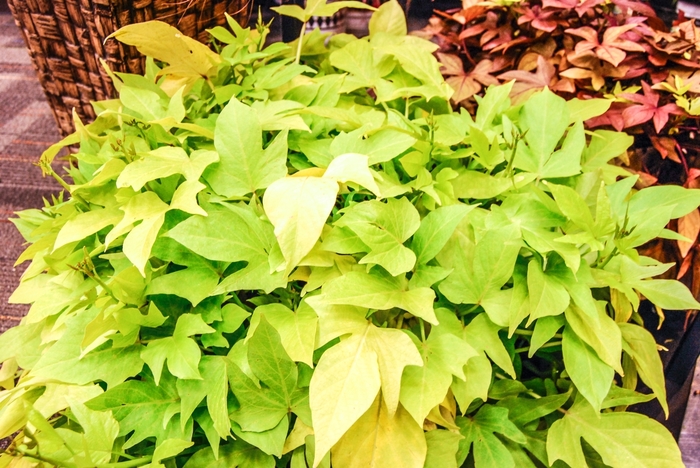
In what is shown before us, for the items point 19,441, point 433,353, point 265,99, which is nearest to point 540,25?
point 265,99

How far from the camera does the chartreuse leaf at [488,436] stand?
57 cm

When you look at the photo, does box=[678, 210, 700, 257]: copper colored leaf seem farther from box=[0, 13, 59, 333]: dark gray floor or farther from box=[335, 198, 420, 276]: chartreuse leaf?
box=[0, 13, 59, 333]: dark gray floor

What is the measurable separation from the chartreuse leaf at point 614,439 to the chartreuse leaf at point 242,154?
1.55ft

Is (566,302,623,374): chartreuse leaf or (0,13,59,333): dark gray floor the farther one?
(0,13,59,333): dark gray floor

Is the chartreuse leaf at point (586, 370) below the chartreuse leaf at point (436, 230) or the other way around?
below

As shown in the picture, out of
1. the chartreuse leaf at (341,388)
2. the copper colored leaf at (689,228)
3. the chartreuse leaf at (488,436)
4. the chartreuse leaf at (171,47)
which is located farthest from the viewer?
the copper colored leaf at (689,228)

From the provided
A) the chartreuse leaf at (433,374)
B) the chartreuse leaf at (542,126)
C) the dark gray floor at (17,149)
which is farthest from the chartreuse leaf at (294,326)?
the dark gray floor at (17,149)

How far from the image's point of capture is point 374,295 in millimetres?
532

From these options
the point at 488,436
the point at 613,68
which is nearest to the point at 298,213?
the point at 488,436

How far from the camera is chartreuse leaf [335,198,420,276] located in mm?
547

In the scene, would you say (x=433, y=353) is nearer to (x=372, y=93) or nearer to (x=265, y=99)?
(x=265, y=99)

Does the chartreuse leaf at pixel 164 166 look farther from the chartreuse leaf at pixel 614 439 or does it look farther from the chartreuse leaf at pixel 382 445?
the chartreuse leaf at pixel 614 439

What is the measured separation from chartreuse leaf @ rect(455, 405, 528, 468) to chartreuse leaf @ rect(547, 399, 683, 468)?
0.16ft

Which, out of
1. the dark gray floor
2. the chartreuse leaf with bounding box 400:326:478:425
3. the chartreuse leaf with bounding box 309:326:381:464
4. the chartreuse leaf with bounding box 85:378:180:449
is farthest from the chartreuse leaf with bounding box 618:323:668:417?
the dark gray floor
